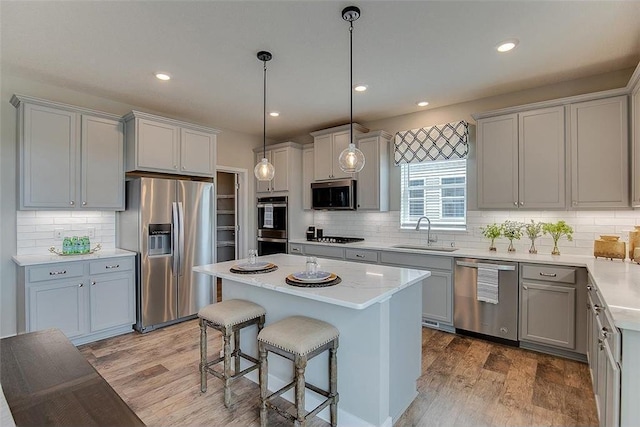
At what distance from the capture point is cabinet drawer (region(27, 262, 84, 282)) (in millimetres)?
2982

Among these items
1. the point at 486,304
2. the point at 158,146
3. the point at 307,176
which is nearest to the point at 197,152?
the point at 158,146

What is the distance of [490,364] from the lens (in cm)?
283

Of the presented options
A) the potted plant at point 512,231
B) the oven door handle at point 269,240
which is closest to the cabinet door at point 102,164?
the oven door handle at point 269,240

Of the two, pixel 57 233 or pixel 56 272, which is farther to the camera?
pixel 57 233

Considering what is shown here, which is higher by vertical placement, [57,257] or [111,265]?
[57,257]

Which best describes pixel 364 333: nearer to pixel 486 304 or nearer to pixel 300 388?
pixel 300 388

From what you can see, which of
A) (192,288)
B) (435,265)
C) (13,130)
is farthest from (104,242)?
(435,265)

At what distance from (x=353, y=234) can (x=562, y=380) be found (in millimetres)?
2968

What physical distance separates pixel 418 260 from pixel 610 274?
1.71 metres

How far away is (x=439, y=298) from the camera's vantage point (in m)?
3.57

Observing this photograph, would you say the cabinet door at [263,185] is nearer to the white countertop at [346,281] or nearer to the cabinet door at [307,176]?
the cabinet door at [307,176]

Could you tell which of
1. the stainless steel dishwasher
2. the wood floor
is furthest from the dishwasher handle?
the wood floor

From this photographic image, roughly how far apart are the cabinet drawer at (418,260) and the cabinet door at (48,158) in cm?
355

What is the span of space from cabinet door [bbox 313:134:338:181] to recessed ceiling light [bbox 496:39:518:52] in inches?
97.2
